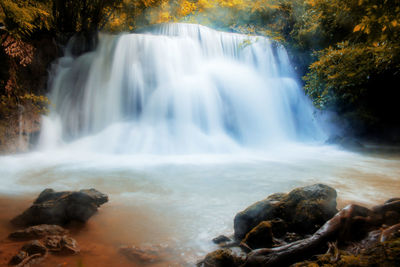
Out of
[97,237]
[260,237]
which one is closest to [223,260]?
[260,237]

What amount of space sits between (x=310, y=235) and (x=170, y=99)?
9.30 metres

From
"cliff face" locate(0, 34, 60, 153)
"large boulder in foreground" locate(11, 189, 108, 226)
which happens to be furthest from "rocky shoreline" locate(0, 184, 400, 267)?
"cliff face" locate(0, 34, 60, 153)

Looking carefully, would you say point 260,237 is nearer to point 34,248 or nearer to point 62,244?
point 62,244

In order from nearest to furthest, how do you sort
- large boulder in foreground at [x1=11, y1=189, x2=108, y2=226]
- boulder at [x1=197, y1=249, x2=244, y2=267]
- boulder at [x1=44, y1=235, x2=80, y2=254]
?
boulder at [x1=197, y1=249, x2=244, y2=267] < boulder at [x1=44, y1=235, x2=80, y2=254] < large boulder in foreground at [x1=11, y1=189, x2=108, y2=226]

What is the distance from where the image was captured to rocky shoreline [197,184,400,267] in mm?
1969

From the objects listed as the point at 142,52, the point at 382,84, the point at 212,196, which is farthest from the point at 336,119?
the point at 212,196

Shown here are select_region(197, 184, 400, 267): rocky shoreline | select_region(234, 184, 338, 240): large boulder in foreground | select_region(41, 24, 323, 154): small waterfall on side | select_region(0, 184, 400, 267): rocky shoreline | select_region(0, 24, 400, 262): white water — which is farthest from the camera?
select_region(41, 24, 323, 154): small waterfall on side

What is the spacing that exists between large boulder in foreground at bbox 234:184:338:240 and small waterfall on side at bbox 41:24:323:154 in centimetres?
658

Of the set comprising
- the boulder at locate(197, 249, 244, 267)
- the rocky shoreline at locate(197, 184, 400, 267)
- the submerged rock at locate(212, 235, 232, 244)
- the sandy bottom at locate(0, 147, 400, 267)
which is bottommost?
the sandy bottom at locate(0, 147, 400, 267)

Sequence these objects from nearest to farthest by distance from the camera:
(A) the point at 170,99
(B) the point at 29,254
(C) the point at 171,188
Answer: (B) the point at 29,254 → (C) the point at 171,188 → (A) the point at 170,99

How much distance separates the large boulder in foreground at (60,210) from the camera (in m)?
3.25

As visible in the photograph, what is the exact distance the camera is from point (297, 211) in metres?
2.96

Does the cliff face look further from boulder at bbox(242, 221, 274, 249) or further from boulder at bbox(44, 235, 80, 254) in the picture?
boulder at bbox(242, 221, 274, 249)

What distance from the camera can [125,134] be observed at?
10.1 metres
